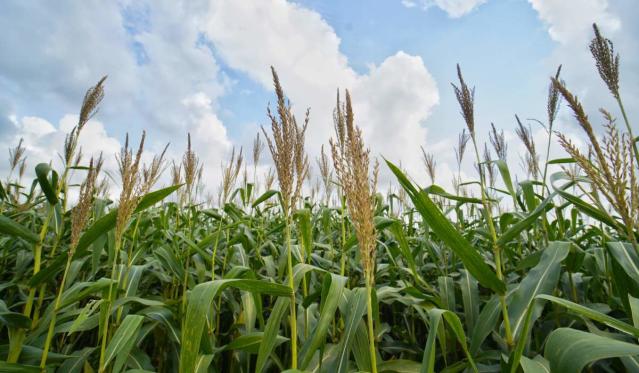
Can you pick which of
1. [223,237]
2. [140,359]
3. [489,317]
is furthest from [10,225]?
[489,317]

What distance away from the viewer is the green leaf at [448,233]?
141 cm

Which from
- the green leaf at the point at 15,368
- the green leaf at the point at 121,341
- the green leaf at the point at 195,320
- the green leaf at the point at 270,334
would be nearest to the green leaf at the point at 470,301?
the green leaf at the point at 270,334

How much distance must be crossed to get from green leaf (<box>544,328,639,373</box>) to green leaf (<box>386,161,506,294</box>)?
0.35 m

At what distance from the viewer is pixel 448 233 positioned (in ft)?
4.82

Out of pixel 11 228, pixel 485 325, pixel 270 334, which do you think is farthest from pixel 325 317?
pixel 11 228

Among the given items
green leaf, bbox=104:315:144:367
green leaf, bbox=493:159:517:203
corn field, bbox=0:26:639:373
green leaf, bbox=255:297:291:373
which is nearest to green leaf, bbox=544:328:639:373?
corn field, bbox=0:26:639:373

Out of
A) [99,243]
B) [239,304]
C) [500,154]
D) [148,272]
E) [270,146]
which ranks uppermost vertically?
[500,154]

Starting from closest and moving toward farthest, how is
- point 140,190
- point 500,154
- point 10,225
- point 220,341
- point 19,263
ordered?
1. point 140,190
2. point 10,225
3. point 220,341
4. point 19,263
5. point 500,154

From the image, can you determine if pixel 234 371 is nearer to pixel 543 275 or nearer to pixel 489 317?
pixel 489 317

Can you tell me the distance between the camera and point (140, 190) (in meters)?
1.80

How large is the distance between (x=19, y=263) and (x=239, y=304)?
6.64ft

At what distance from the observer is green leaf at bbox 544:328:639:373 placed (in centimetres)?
101

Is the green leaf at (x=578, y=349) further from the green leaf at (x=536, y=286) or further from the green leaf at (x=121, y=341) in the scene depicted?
the green leaf at (x=121, y=341)

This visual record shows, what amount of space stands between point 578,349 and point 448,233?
0.58m
